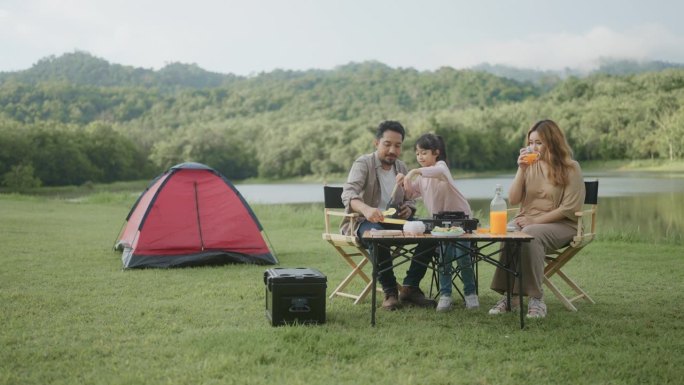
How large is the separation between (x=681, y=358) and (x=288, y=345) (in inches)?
72.5

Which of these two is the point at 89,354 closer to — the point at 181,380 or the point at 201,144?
the point at 181,380

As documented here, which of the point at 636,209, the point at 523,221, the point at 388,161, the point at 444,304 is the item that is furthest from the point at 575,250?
the point at 636,209

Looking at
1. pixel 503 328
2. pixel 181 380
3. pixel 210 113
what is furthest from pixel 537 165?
pixel 210 113

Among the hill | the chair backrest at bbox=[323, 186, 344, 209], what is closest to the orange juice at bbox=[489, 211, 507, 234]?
the chair backrest at bbox=[323, 186, 344, 209]

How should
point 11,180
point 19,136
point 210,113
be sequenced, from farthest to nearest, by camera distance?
point 210,113
point 19,136
point 11,180

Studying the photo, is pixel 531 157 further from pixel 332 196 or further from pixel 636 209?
pixel 636 209

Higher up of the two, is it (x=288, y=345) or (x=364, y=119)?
(x=364, y=119)

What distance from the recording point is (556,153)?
4152 millimetres

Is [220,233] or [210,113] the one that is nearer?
[220,233]

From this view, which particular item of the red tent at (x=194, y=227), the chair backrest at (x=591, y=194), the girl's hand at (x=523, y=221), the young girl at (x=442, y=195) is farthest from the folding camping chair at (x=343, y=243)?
the red tent at (x=194, y=227)

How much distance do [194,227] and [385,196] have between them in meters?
2.63

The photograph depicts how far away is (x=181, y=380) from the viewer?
9.02 feet

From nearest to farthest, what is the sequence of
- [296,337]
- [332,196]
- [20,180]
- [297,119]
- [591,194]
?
1. [296,337]
2. [591,194]
3. [332,196]
4. [20,180]
5. [297,119]

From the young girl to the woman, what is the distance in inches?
9.0
